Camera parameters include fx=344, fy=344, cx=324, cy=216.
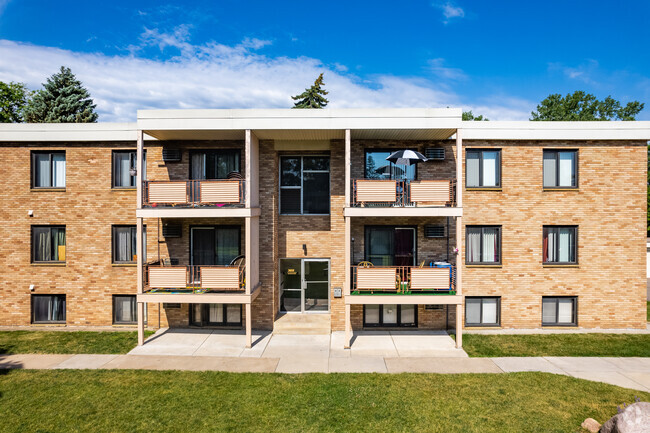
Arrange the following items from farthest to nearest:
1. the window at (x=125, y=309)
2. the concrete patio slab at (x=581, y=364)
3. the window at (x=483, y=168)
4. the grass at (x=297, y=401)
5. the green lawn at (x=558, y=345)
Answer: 1. the window at (x=125, y=309)
2. the window at (x=483, y=168)
3. the green lawn at (x=558, y=345)
4. the concrete patio slab at (x=581, y=364)
5. the grass at (x=297, y=401)

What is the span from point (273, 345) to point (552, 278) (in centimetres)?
1021

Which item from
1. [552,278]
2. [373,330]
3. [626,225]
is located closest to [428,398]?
[373,330]

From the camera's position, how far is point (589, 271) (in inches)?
493

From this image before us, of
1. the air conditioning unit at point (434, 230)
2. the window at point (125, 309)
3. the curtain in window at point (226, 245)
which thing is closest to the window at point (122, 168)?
the curtain in window at point (226, 245)

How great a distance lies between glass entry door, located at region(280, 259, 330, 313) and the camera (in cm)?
1292

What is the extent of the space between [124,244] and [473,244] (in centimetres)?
1288

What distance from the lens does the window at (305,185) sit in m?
12.9

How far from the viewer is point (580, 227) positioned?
12.5 m

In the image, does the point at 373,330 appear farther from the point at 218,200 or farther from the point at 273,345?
the point at 218,200

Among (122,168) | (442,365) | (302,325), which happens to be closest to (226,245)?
(302,325)

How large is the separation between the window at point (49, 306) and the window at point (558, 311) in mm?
17947

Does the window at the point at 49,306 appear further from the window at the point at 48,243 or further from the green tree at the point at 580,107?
the green tree at the point at 580,107

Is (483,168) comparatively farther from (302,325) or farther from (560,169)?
(302,325)

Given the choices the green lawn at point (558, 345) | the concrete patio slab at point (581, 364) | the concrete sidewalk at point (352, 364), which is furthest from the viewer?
the green lawn at point (558, 345)
